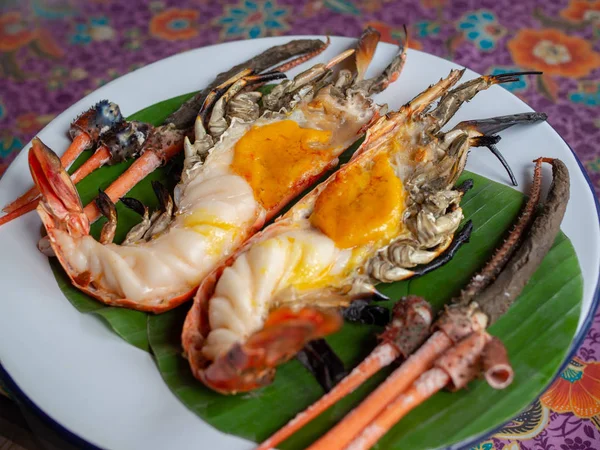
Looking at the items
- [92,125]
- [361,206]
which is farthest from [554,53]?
[92,125]

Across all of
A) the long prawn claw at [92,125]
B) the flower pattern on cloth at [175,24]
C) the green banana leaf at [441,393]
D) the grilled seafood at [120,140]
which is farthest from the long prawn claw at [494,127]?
the flower pattern on cloth at [175,24]

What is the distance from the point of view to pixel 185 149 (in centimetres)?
375

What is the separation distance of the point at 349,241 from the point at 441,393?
3.03ft

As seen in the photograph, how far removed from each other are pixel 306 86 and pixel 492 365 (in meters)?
2.34

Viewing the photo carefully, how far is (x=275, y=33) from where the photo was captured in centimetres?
607

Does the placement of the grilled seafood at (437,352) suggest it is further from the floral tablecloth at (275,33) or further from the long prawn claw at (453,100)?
the floral tablecloth at (275,33)

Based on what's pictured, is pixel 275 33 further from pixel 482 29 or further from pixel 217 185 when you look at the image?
→ pixel 217 185

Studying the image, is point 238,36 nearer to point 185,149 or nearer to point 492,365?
point 185,149

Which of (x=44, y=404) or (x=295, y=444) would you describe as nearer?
(x=295, y=444)

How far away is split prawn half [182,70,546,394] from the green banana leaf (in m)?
0.14

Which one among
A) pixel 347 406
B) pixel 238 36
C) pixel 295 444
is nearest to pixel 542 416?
pixel 347 406

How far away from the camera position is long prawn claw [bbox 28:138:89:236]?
3.23 meters

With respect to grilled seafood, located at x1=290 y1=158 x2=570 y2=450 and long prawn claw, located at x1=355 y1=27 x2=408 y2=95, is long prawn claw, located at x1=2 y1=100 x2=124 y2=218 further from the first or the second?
grilled seafood, located at x1=290 y1=158 x2=570 y2=450

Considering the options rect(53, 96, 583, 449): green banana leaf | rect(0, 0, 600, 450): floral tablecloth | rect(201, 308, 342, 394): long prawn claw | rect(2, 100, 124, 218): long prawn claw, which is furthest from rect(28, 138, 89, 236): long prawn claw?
rect(0, 0, 600, 450): floral tablecloth
